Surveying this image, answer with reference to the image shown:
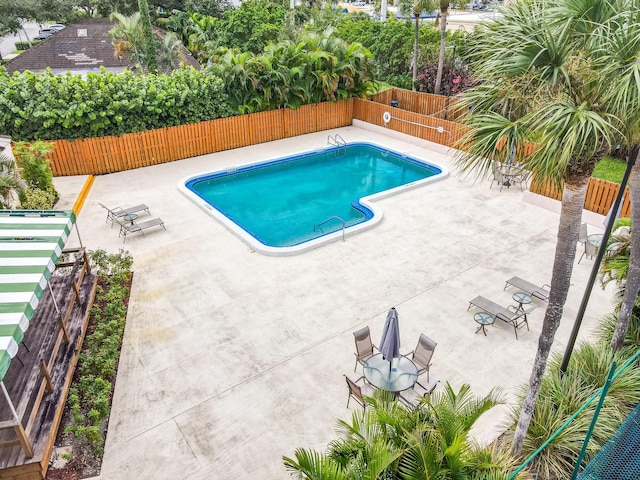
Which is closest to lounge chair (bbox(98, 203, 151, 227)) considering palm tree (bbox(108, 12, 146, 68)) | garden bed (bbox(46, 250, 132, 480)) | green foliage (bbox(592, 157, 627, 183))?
garden bed (bbox(46, 250, 132, 480))

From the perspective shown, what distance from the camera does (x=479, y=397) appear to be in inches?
323

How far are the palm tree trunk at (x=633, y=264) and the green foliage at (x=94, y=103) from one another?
1677cm

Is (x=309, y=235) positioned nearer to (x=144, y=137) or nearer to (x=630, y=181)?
(x=144, y=137)

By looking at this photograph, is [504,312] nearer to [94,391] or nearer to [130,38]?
[94,391]

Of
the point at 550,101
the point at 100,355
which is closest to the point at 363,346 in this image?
the point at 100,355

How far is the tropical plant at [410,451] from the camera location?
4723 mm

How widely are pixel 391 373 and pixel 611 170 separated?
592 inches

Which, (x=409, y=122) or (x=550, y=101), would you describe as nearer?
(x=550, y=101)

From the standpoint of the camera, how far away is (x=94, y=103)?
56.5 ft

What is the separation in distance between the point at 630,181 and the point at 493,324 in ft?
15.5

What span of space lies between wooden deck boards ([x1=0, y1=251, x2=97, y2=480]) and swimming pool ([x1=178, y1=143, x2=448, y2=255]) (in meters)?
5.27

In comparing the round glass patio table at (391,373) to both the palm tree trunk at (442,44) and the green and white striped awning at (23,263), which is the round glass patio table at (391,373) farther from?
the palm tree trunk at (442,44)

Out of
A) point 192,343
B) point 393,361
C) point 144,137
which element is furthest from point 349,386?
point 144,137

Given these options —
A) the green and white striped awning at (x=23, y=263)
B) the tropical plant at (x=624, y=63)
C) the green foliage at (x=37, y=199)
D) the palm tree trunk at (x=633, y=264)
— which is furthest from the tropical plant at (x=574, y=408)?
the green foliage at (x=37, y=199)
